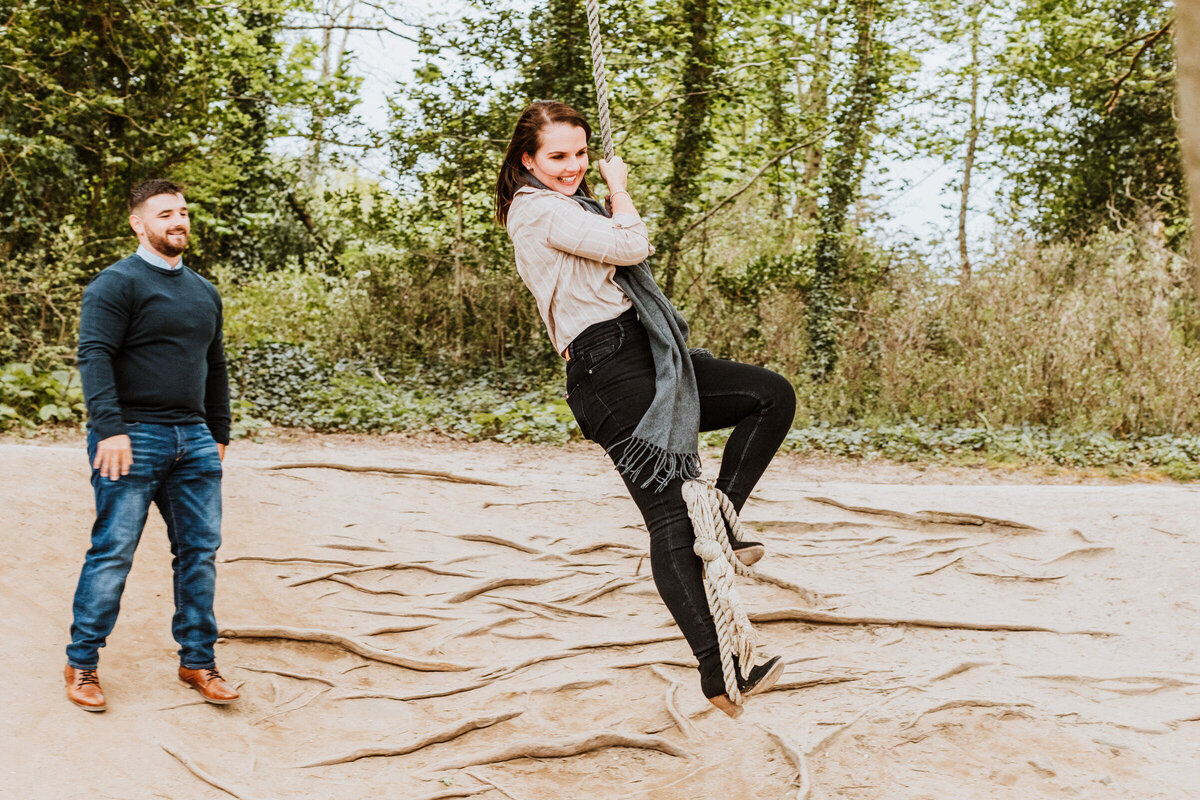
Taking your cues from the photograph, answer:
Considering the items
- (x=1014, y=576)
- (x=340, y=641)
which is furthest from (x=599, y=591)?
(x=1014, y=576)

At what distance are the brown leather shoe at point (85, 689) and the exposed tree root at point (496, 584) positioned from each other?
218 cm

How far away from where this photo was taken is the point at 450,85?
38.3 feet

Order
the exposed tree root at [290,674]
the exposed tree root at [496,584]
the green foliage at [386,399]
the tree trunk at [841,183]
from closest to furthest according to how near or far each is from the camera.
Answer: the exposed tree root at [290,674] → the exposed tree root at [496,584] → the green foliage at [386,399] → the tree trunk at [841,183]

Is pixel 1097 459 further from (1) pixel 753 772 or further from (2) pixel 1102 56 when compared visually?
(1) pixel 753 772

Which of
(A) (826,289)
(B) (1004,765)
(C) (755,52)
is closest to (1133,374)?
(A) (826,289)

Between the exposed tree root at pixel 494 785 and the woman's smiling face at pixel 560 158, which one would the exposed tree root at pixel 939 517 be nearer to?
the exposed tree root at pixel 494 785

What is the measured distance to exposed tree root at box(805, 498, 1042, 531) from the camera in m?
6.27

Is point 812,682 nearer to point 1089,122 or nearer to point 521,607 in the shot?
point 521,607

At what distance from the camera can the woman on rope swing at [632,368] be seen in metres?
2.84

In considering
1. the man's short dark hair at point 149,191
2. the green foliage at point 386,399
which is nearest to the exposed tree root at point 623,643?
the man's short dark hair at point 149,191

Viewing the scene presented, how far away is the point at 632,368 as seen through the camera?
2.92 meters

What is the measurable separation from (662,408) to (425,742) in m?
1.90

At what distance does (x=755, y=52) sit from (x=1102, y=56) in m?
3.70

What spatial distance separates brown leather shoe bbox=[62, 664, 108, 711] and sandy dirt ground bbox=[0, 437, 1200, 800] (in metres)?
0.05
